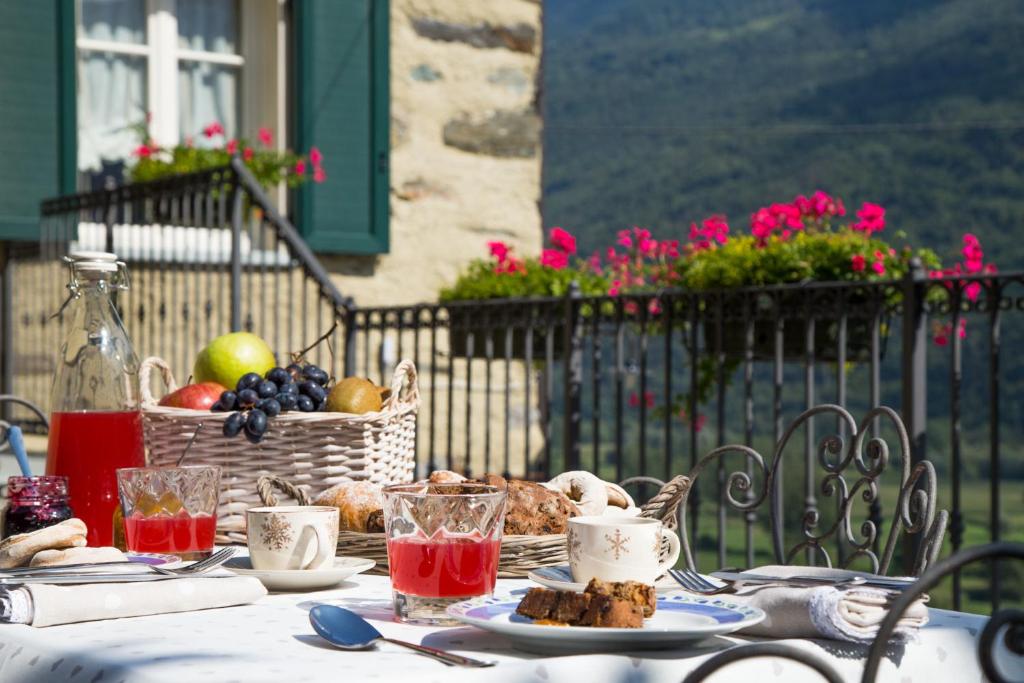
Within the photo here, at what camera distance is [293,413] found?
2.07 meters

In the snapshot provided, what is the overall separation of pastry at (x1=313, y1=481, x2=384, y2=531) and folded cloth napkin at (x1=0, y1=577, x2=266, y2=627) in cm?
32

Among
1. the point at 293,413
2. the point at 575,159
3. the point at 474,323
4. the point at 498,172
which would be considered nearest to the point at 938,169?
the point at 575,159

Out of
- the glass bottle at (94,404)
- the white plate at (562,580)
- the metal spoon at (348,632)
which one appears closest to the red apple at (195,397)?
the glass bottle at (94,404)

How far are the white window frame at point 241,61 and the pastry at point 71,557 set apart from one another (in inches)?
258

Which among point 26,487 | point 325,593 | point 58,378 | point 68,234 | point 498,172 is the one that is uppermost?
point 498,172

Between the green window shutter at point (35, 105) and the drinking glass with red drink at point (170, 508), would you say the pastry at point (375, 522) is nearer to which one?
the drinking glass with red drink at point (170, 508)

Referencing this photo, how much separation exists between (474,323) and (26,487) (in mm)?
4473

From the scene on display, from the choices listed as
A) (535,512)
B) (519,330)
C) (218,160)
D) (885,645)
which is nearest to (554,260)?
(519,330)

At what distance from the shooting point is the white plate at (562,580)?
1480 mm

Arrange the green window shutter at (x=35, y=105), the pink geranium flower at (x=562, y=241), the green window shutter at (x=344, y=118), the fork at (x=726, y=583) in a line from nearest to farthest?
1. the fork at (x=726, y=583)
2. the green window shutter at (x=35, y=105)
3. the pink geranium flower at (x=562, y=241)
4. the green window shutter at (x=344, y=118)

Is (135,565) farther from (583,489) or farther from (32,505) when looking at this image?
(583,489)

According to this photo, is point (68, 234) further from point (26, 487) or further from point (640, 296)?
point (26, 487)

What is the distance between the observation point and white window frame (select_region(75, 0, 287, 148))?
793 centimetres

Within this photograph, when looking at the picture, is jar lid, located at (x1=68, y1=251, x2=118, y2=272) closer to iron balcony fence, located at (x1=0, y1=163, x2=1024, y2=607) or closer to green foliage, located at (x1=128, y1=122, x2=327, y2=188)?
iron balcony fence, located at (x1=0, y1=163, x2=1024, y2=607)
